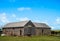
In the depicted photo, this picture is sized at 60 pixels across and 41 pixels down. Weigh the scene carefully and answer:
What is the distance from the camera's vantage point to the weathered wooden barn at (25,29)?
60125 mm

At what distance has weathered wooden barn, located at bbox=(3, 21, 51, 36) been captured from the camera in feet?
197

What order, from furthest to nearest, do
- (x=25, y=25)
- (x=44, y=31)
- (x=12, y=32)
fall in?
1. (x=44, y=31)
2. (x=12, y=32)
3. (x=25, y=25)

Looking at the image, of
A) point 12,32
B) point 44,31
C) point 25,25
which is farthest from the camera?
point 44,31

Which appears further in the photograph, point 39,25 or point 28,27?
point 39,25

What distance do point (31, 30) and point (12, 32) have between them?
7513mm

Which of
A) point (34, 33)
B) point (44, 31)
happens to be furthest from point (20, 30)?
point (44, 31)

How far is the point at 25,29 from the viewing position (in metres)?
A: 60.1

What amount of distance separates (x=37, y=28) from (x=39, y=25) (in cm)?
237

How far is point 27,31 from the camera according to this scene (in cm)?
6097

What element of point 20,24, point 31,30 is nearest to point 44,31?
point 31,30

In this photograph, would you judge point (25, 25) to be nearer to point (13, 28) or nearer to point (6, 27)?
point (13, 28)

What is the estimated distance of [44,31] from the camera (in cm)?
6888

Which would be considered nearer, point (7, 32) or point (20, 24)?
point (20, 24)

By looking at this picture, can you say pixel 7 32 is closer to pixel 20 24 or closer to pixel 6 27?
pixel 6 27
